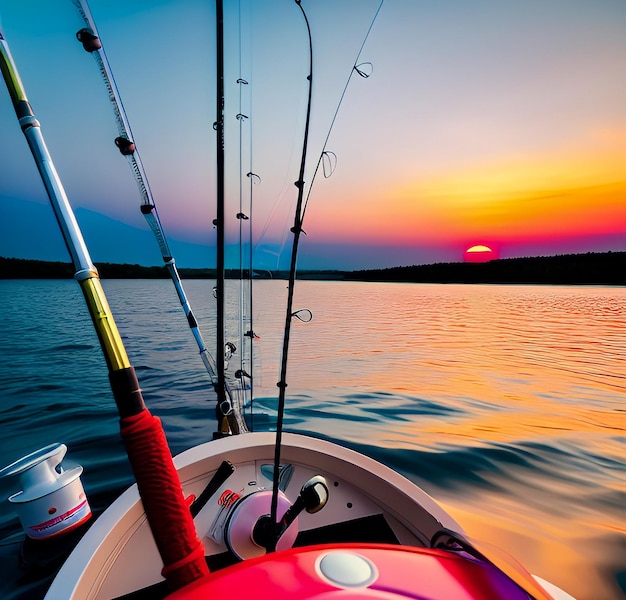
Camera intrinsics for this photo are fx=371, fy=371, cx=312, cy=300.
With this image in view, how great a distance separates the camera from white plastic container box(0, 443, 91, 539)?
2199 mm

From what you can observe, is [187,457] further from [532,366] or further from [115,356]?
[532,366]

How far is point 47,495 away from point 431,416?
5.37 m

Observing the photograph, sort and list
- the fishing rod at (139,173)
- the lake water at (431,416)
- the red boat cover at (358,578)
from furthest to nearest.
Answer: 1. the lake water at (431,416)
2. the fishing rod at (139,173)
3. the red boat cover at (358,578)

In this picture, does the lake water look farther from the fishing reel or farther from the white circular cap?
the white circular cap

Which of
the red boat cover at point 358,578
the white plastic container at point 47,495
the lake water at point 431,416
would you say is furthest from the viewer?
the lake water at point 431,416

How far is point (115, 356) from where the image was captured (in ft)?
3.04

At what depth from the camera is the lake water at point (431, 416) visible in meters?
3.17

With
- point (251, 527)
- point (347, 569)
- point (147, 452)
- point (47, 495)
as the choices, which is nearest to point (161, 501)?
point (147, 452)

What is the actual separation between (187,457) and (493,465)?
3.87 meters

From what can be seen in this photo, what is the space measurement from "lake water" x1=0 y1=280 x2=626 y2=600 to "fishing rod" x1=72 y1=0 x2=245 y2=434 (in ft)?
2.31

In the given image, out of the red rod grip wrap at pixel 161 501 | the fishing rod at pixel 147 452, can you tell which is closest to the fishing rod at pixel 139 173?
the fishing rod at pixel 147 452

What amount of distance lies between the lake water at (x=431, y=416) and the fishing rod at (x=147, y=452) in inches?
62.7

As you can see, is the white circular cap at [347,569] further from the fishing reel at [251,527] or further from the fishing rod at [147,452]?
the fishing reel at [251,527]

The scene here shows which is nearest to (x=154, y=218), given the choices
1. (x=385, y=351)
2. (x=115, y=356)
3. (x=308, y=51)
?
(x=308, y=51)
